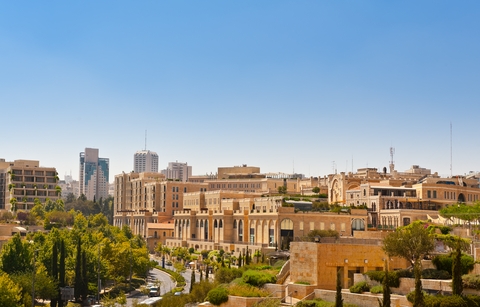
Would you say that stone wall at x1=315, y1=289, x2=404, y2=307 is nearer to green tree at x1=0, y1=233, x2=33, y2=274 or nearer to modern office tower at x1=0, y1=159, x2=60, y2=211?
green tree at x1=0, y1=233, x2=33, y2=274

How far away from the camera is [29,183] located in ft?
550

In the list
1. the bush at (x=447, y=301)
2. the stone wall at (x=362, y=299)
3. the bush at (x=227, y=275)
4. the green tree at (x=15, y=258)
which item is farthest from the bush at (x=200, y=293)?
the bush at (x=447, y=301)

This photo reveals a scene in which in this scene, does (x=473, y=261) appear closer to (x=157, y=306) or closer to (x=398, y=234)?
(x=398, y=234)

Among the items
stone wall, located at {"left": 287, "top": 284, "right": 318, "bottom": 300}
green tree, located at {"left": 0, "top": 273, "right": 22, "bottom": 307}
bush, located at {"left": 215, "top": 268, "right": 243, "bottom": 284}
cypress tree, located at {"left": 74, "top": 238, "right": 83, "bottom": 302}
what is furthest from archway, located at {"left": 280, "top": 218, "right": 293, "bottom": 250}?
stone wall, located at {"left": 287, "top": 284, "right": 318, "bottom": 300}

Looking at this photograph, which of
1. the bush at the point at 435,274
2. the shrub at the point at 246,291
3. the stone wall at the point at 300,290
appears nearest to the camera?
the bush at the point at 435,274

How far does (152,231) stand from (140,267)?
2032 inches

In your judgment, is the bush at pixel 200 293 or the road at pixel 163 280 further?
the road at pixel 163 280

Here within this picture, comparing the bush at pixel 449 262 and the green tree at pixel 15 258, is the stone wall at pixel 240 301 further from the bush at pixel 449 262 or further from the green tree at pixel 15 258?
the green tree at pixel 15 258

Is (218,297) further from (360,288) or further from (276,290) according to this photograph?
(360,288)

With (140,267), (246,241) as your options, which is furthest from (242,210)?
(140,267)

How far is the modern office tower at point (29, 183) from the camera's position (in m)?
165

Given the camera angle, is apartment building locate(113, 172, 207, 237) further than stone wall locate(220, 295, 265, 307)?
Yes

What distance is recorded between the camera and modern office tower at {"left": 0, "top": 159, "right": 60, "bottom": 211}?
165 m

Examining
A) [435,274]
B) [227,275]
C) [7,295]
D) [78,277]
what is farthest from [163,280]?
[435,274]
